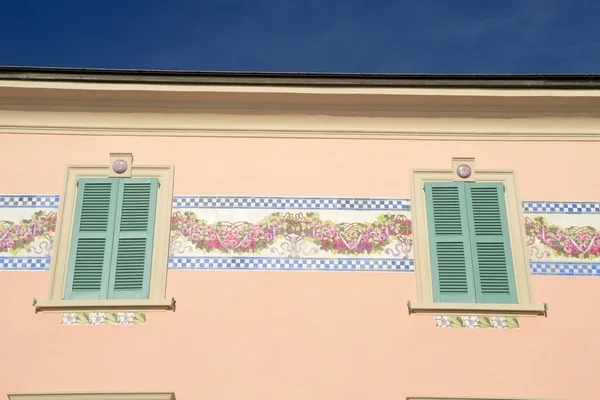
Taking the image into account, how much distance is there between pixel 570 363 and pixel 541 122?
3.17m

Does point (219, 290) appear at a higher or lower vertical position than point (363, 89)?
lower

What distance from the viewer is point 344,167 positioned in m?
10.9

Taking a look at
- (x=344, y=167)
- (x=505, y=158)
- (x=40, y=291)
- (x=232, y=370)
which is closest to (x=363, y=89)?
(x=344, y=167)

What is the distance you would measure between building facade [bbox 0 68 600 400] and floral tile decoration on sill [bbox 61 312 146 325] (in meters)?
0.02

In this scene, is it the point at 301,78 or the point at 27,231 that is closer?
the point at 27,231

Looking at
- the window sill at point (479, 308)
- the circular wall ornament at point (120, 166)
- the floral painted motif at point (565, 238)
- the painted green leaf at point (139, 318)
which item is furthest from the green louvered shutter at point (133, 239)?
the floral painted motif at point (565, 238)

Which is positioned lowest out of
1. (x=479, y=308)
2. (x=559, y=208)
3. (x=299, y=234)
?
(x=479, y=308)

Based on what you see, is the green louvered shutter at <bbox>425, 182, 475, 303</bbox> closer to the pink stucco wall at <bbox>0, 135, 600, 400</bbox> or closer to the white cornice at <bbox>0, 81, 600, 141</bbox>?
the pink stucco wall at <bbox>0, 135, 600, 400</bbox>

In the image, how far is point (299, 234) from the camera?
10.5 meters

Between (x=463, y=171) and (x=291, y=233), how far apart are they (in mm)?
2271

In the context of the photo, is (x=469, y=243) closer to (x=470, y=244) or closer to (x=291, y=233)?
(x=470, y=244)

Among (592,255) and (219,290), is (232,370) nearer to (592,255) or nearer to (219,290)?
(219,290)

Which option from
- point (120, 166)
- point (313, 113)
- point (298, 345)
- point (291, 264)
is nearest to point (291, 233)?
point (291, 264)

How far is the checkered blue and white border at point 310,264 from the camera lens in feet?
33.6
